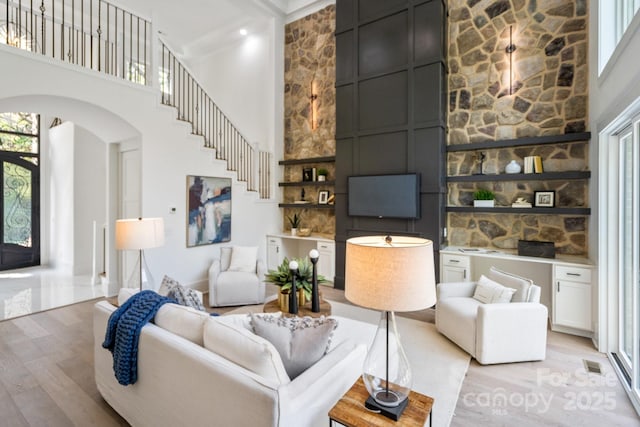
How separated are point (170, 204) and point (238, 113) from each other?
3.46 metres

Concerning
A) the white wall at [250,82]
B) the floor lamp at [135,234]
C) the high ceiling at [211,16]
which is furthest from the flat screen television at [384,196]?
the high ceiling at [211,16]

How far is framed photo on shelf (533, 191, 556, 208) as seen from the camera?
4.07 m

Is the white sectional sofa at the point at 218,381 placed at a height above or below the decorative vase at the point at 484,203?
below

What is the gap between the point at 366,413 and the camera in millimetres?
1429

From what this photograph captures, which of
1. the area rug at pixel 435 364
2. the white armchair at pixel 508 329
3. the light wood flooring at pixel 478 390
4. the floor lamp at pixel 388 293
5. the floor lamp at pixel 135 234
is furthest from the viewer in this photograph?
the floor lamp at pixel 135 234

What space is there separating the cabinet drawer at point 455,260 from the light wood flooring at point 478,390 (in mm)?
1240

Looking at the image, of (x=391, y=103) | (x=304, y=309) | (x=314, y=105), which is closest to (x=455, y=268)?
(x=304, y=309)

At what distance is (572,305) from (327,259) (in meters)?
3.38

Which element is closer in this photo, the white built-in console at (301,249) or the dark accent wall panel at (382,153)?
the dark accent wall panel at (382,153)

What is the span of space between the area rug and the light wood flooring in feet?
0.26

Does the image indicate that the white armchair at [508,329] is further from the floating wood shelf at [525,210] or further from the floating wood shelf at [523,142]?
the floating wood shelf at [523,142]

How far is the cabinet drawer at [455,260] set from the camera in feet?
14.2

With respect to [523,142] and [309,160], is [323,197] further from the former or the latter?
[523,142]

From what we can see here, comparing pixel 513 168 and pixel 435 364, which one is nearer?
pixel 435 364
